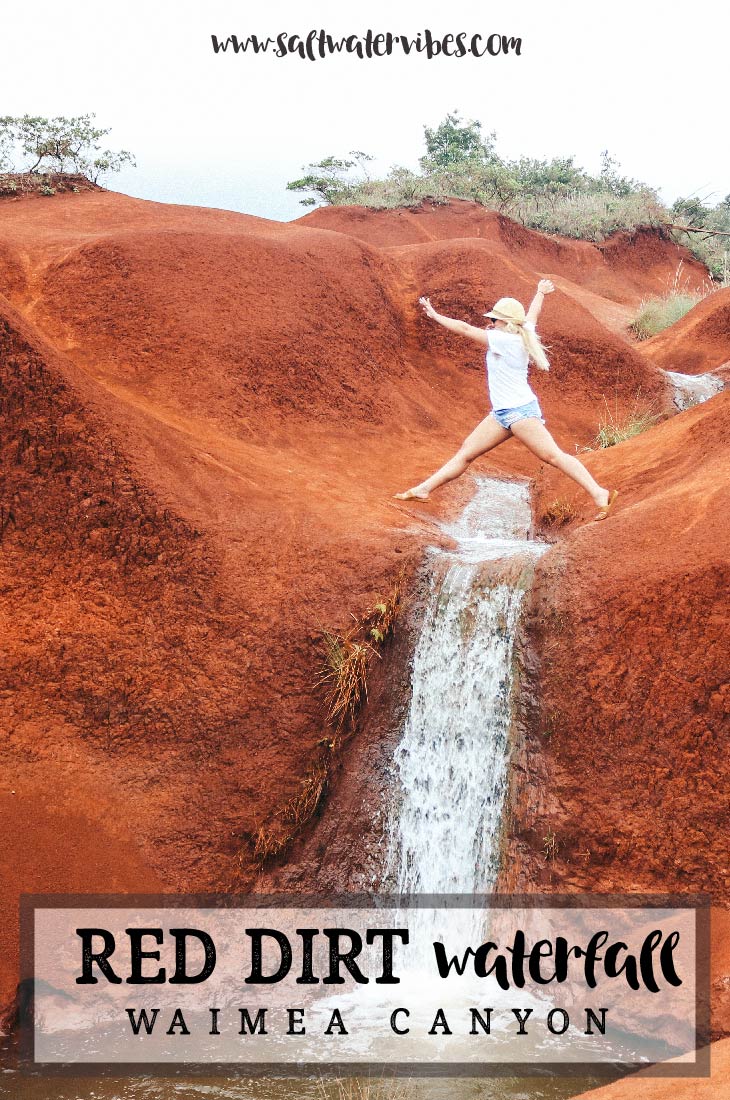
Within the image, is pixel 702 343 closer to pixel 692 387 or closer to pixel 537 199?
pixel 692 387

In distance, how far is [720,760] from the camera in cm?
593

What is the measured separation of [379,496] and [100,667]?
3261 millimetres

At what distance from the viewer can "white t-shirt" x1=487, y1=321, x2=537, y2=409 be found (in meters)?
7.30

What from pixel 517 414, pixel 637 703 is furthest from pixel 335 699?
pixel 517 414

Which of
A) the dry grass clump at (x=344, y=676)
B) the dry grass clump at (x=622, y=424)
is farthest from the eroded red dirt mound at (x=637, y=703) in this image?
the dry grass clump at (x=622, y=424)

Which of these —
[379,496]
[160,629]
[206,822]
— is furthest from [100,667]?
[379,496]

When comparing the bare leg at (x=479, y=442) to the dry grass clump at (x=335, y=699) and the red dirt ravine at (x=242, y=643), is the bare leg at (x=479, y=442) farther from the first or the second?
the dry grass clump at (x=335, y=699)

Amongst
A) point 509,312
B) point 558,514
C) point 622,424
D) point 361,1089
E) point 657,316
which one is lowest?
point 361,1089

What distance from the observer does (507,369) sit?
7.35m

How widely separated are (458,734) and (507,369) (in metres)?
2.63

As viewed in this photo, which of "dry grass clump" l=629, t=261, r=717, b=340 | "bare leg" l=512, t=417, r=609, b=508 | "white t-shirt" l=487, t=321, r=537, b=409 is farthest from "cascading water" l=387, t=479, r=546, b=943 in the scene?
"dry grass clump" l=629, t=261, r=717, b=340

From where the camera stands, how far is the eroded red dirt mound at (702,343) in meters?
16.9

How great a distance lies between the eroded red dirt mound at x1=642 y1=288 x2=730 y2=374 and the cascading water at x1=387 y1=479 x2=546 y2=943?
10944mm

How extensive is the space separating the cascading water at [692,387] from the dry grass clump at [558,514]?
5.95 meters
